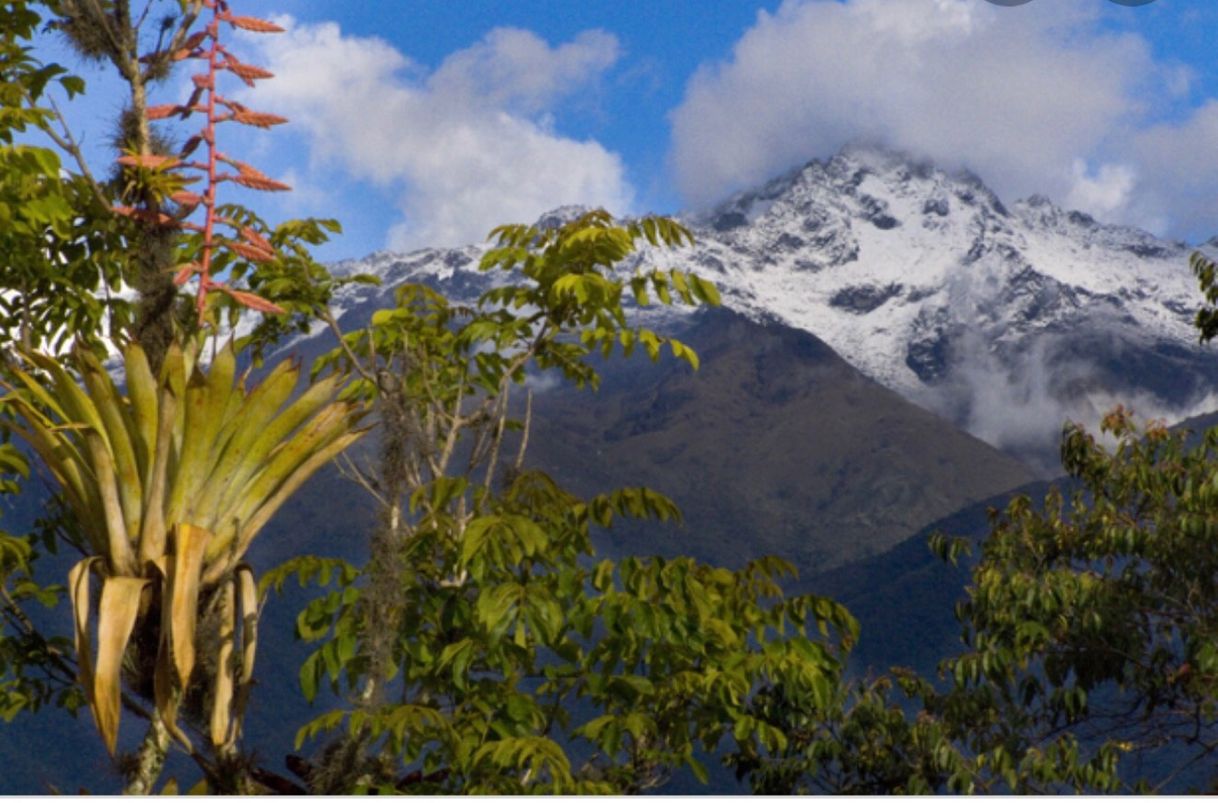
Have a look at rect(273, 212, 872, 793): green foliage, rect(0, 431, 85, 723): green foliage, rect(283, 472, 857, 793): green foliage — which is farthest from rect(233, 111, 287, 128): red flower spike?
rect(0, 431, 85, 723): green foliage

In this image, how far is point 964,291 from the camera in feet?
231

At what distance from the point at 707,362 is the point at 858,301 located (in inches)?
669

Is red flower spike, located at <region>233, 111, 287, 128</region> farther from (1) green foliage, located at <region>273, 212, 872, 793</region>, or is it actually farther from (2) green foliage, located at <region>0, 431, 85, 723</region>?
(2) green foliage, located at <region>0, 431, 85, 723</region>

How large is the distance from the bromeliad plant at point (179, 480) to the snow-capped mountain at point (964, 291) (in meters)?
45.0

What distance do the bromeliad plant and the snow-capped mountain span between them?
45020 millimetres

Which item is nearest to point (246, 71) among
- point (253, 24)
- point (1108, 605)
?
point (253, 24)

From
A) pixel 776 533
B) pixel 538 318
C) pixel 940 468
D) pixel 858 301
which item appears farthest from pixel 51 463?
pixel 858 301

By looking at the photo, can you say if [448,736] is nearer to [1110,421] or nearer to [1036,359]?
[1110,421]

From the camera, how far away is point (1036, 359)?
202 ft

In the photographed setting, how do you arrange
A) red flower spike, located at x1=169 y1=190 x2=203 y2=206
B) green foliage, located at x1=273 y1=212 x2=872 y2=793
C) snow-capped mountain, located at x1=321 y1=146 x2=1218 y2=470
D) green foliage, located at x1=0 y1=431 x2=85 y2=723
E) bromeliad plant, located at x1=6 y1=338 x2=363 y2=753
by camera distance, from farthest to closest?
snow-capped mountain, located at x1=321 y1=146 x2=1218 y2=470 → green foliage, located at x1=0 y1=431 x2=85 y2=723 → green foliage, located at x1=273 y1=212 x2=872 y2=793 → red flower spike, located at x1=169 y1=190 x2=203 y2=206 → bromeliad plant, located at x1=6 y1=338 x2=363 y2=753

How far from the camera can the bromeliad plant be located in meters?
2.35

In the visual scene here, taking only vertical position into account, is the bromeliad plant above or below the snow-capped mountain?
below

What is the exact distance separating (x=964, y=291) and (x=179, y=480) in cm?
7142

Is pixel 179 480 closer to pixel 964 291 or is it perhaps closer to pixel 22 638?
pixel 22 638
